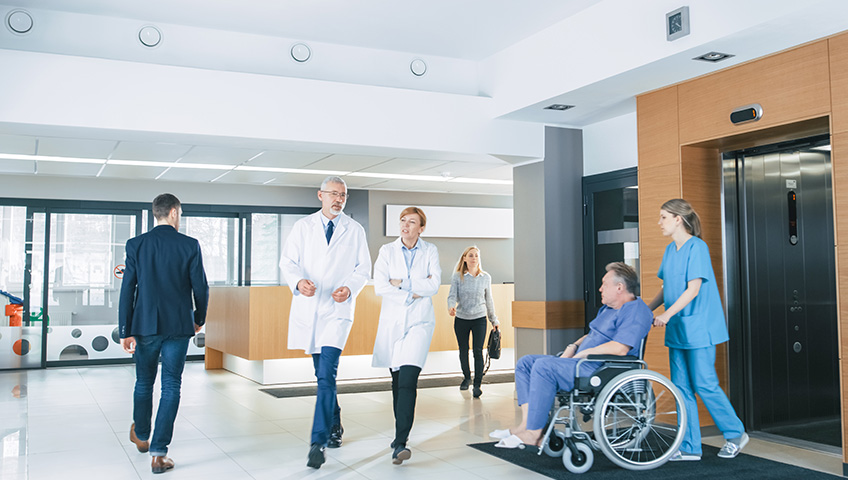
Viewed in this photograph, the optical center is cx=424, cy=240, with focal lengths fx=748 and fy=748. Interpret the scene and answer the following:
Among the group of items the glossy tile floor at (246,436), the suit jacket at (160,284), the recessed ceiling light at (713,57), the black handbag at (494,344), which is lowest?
the glossy tile floor at (246,436)

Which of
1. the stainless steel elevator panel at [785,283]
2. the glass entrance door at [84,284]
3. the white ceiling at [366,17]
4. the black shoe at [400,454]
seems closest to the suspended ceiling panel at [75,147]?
the white ceiling at [366,17]

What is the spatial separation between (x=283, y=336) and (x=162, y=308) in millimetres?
3721

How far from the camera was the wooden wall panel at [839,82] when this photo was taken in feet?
13.2

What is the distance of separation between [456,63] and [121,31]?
2.68m

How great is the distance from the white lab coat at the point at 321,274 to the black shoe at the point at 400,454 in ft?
2.15

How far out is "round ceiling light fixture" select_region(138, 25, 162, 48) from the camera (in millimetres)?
5434

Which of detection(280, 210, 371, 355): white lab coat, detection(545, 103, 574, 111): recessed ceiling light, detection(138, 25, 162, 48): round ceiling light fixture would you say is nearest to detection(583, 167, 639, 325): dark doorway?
detection(545, 103, 574, 111): recessed ceiling light

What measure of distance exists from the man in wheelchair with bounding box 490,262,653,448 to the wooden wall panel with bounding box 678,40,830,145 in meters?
1.32

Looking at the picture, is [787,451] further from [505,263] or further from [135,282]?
[505,263]

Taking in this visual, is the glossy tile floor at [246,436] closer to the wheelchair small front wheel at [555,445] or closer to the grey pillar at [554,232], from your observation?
the wheelchair small front wheel at [555,445]

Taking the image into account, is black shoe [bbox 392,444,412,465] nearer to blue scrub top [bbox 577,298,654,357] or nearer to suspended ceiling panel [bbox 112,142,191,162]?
blue scrub top [bbox 577,298,654,357]

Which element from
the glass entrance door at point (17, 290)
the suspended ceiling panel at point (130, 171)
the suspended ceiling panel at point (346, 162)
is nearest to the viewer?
the suspended ceiling panel at point (346, 162)

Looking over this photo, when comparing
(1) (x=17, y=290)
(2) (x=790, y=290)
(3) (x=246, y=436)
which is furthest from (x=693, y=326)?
(1) (x=17, y=290)

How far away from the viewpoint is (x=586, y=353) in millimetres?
4062
